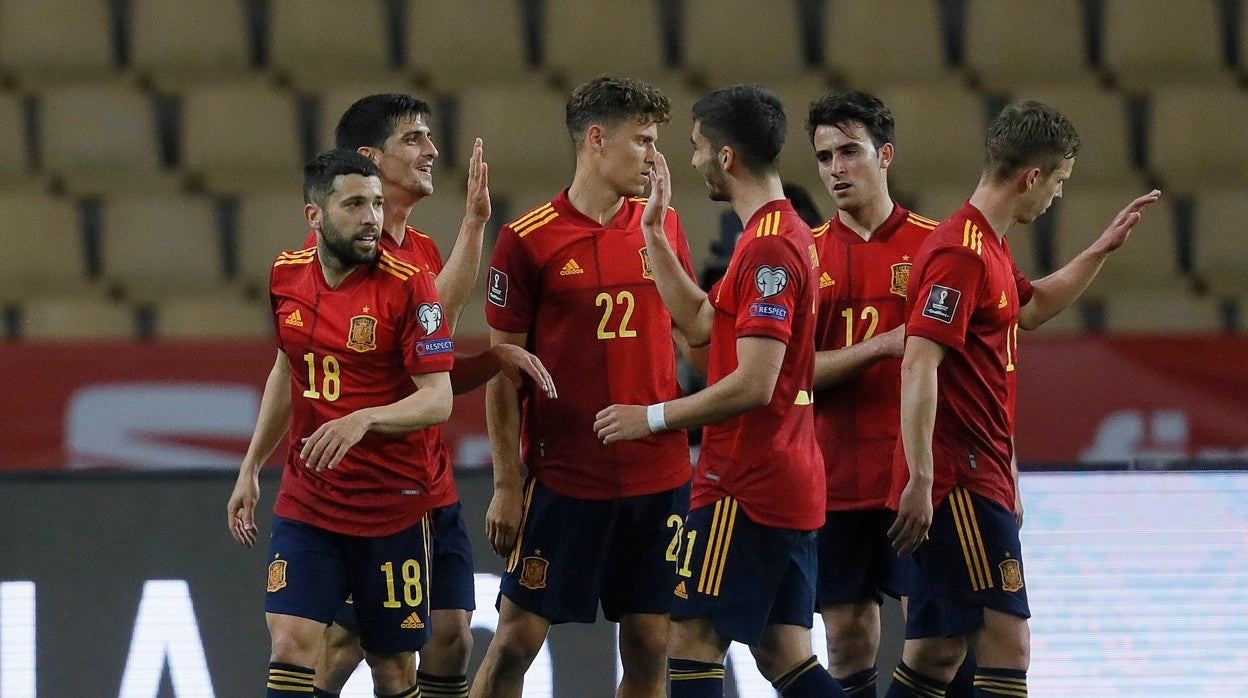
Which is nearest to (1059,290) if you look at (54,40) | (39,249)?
(39,249)

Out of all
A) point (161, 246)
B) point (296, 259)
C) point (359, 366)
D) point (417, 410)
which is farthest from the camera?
point (161, 246)

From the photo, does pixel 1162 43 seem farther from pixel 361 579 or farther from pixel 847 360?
pixel 361 579

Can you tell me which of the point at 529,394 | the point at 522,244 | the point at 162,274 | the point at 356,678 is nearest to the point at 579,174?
the point at 522,244

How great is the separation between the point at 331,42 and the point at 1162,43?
408 cm

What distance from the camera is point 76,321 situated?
7680 mm

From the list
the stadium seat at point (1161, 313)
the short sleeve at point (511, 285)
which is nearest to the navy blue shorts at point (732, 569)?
the short sleeve at point (511, 285)

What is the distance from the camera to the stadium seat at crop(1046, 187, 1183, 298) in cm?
799

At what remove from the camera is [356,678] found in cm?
563

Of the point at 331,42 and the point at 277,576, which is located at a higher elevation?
the point at 331,42

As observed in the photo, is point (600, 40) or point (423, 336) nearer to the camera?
point (423, 336)

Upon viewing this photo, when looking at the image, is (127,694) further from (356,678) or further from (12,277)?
(12,277)

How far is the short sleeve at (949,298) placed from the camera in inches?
170

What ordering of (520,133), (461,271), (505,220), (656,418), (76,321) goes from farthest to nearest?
1. (520,133)
2. (505,220)
3. (76,321)
4. (461,271)
5. (656,418)

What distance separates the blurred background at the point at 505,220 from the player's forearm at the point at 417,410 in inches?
51.6
